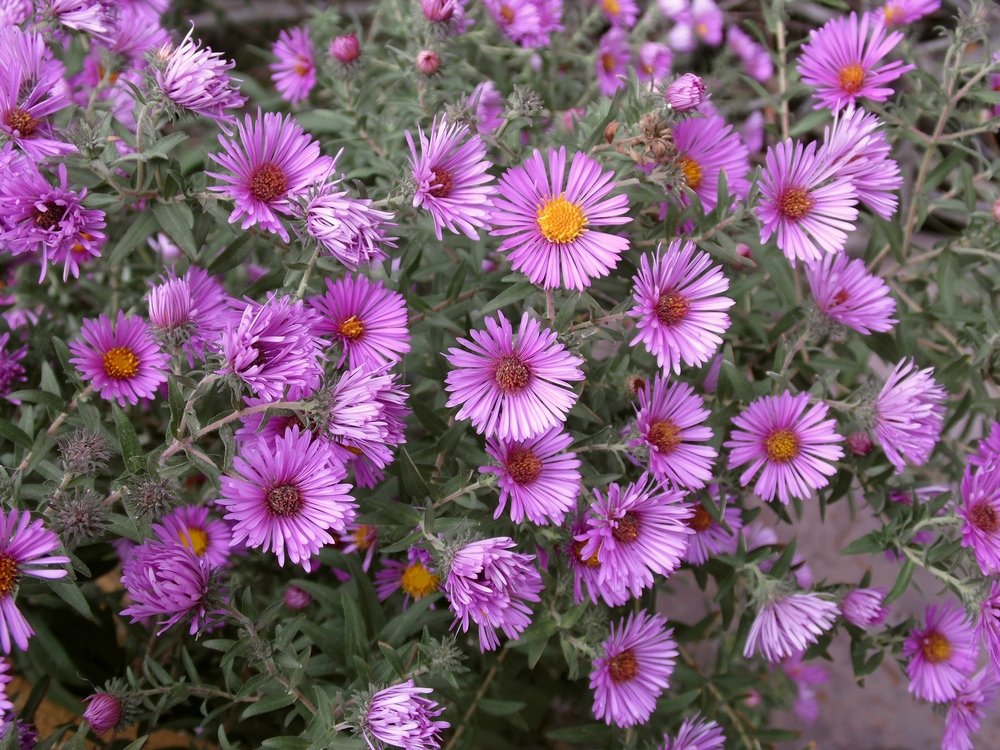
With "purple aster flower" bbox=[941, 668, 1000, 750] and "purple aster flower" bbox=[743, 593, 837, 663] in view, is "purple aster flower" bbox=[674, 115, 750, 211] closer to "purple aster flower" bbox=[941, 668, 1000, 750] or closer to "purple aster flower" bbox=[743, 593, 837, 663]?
"purple aster flower" bbox=[743, 593, 837, 663]

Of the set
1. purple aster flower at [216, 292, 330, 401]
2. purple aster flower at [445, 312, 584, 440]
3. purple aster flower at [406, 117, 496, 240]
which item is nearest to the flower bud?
purple aster flower at [406, 117, 496, 240]

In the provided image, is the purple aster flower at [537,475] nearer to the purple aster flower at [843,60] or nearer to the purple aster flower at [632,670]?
the purple aster flower at [632,670]

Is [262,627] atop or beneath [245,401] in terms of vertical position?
beneath

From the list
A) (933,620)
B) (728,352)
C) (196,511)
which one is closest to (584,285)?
(728,352)

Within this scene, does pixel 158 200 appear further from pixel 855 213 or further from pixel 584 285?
pixel 855 213

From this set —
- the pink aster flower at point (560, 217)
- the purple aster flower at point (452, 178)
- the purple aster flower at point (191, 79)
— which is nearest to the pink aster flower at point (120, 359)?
the purple aster flower at point (191, 79)

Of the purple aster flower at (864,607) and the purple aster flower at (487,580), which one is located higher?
the purple aster flower at (864,607)
